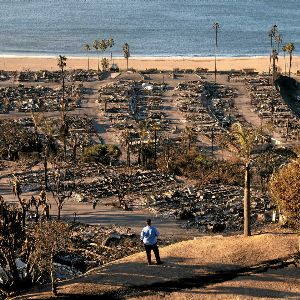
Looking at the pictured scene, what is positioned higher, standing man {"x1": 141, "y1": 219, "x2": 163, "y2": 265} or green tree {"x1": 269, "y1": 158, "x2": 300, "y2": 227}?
green tree {"x1": 269, "y1": 158, "x2": 300, "y2": 227}

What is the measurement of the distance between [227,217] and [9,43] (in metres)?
84.1

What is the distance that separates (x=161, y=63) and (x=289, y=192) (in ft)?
229

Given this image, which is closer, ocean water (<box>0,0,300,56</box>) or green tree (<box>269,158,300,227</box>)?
green tree (<box>269,158,300,227</box>)

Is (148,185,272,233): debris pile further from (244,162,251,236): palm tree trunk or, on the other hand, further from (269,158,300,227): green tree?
(269,158,300,227): green tree

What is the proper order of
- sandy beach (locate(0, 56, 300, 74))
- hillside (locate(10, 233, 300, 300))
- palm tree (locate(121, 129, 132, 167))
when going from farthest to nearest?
sandy beach (locate(0, 56, 300, 74)) → palm tree (locate(121, 129, 132, 167)) → hillside (locate(10, 233, 300, 300))

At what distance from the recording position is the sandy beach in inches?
3285

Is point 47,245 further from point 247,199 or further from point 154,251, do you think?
point 247,199

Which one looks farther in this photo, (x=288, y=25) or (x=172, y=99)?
(x=288, y=25)

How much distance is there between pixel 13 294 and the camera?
61.6ft

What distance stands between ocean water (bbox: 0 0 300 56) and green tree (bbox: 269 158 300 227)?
7813 cm

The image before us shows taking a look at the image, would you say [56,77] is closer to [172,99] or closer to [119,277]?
[172,99]

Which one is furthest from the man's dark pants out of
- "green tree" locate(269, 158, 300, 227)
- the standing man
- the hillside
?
"green tree" locate(269, 158, 300, 227)

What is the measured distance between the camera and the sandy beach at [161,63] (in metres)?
83.4

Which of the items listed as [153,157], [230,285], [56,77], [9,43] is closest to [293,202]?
[230,285]
